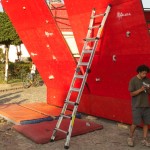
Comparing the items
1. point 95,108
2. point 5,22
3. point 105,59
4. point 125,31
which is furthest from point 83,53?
point 5,22

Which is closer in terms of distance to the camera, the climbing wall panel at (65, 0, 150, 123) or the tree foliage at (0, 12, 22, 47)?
the climbing wall panel at (65, 0, 150, 123)

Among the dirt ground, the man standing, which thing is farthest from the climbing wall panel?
the man standing

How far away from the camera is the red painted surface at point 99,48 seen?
7.27 m

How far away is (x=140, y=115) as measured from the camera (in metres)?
6.80

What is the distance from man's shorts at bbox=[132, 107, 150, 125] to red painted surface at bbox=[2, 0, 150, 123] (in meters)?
1.26

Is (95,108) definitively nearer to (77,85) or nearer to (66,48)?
(77,85)

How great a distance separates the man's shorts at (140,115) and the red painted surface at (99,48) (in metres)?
1.26

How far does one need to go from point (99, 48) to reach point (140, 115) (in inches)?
98.4

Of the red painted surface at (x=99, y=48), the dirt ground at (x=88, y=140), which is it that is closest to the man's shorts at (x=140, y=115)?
the dirt ground at (x=88, y=140)

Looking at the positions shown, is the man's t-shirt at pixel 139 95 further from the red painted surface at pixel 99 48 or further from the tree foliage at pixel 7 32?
the tree foliage at pixel 7 32

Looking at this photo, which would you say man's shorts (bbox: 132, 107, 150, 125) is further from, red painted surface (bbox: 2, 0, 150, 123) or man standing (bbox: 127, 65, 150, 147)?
red painted surface (bbox: 2, 0, 150, 123)

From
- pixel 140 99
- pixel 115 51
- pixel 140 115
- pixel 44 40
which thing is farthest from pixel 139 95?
pixel 44 40

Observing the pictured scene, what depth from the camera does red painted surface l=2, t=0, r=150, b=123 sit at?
727 centimetres

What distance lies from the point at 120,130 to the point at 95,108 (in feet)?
4.93
